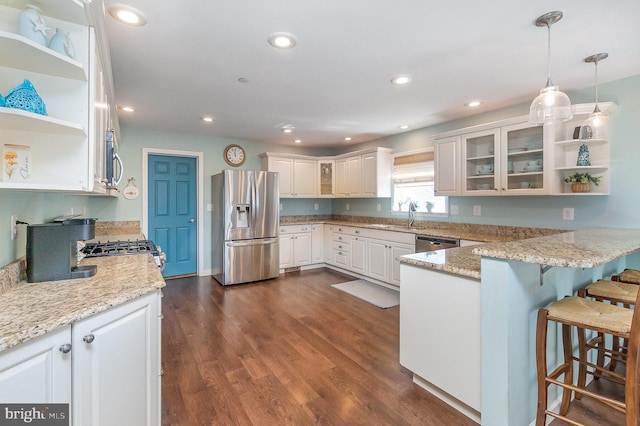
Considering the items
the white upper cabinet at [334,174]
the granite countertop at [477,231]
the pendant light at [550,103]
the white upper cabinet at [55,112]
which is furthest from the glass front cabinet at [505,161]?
the white upper cabinet at [55,112]

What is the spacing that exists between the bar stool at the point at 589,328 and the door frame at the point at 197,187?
4.62 m

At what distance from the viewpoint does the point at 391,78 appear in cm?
266

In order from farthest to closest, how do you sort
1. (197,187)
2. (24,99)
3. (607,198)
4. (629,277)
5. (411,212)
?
1. (197,187)
2. (411,212)
3. (607,198)
4. (629,277)
5. (24,99)

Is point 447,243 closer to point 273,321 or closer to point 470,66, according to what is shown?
point 470,66

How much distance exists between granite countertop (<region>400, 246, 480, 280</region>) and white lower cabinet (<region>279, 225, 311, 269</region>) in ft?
10.8

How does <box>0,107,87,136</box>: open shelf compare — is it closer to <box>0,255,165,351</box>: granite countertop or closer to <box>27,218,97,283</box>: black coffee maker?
<box>27,218,97,283</box>: black coffee maker

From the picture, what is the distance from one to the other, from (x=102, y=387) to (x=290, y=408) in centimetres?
109

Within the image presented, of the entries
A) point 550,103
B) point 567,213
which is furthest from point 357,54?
point 567,213

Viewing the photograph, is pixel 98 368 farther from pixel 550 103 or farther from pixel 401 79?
pixel 401 79

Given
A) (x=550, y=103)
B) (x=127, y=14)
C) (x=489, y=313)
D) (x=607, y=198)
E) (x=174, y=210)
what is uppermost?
(x=127, y=14)

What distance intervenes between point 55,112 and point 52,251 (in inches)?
26.4

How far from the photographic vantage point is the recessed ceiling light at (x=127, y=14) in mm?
1679

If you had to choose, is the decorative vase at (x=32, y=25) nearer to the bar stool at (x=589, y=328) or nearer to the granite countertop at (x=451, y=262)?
the granite countertop at (x=451, y=262)

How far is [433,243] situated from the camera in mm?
3625
